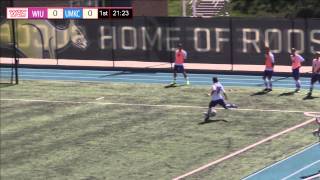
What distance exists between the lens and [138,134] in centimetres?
2931

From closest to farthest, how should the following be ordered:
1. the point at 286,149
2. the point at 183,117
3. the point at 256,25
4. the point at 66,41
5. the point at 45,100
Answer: the point at 286,149
the point at 183,117
the point at 45,100
the point at 256,25
the point at 66,41

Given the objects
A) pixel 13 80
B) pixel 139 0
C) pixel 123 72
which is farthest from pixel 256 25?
pixel 139 0

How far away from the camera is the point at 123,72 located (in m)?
43.6

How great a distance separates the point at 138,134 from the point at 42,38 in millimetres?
21423

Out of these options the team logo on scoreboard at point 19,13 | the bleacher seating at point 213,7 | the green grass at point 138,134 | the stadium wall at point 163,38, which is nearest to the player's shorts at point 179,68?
the green grass at point 138,134

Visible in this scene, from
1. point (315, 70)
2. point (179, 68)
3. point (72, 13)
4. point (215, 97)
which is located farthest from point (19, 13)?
point (315, 70)

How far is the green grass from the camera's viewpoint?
25297mm

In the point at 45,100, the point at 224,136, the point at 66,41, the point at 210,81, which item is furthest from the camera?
the point at 66,41

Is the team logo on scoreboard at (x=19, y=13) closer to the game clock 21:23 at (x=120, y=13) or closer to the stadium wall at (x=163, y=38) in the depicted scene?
the game clock 21:23 at (x=120, y=13)

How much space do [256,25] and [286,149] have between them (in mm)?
17093

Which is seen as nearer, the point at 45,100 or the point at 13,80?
the point at 45,100

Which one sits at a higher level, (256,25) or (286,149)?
(256,25)

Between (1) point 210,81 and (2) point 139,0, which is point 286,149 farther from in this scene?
(2) point 139,0

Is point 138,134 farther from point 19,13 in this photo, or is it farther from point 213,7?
point 213,7
